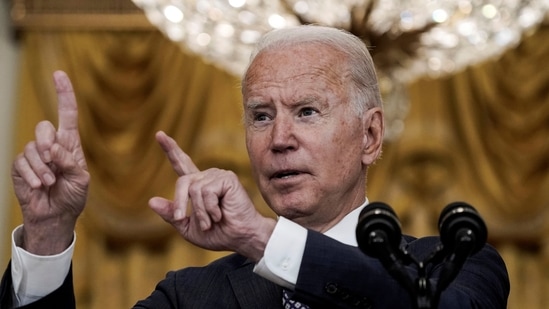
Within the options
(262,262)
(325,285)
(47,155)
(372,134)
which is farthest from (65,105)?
(372,134)

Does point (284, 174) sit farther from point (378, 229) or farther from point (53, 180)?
point (378, 229)

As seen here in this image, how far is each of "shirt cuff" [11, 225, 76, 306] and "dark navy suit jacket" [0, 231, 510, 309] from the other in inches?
1.0

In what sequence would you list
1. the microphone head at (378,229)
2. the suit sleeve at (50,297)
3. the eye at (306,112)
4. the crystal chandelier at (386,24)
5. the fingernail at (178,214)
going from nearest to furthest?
the microphone head at (378,229)
the fingernail at (178,214)
the suit sleeve at (50,297)
the eye at (306,112)
the crystal chandelier at (386,24)

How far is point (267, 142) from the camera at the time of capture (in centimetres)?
281

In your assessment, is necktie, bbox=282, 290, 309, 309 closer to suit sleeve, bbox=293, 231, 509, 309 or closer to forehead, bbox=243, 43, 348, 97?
suit sleeve, bbox=293, 231, 509, 309

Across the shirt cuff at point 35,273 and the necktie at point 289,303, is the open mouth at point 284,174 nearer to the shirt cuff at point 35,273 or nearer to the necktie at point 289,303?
the necktie at point 289,303

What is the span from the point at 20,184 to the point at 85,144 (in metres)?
4.21

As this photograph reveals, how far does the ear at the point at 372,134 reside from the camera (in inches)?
118

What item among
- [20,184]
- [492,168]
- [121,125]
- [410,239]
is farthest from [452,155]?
[20,184]

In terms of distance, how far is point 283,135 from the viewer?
2764 mm

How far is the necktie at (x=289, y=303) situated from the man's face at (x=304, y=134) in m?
0.20

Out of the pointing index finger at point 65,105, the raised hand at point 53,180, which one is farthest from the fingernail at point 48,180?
the pointing index finger at point 65,105

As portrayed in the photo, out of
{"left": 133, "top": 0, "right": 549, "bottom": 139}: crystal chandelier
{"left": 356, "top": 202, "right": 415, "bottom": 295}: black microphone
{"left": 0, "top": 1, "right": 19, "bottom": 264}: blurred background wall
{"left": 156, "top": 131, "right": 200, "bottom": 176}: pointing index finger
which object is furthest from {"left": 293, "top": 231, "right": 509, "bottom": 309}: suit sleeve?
{"left": 0, "top": 1, "right": 19, "bottom": 264}: blurred background wall

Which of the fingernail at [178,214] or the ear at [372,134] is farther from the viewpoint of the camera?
the ear at [372,134]
